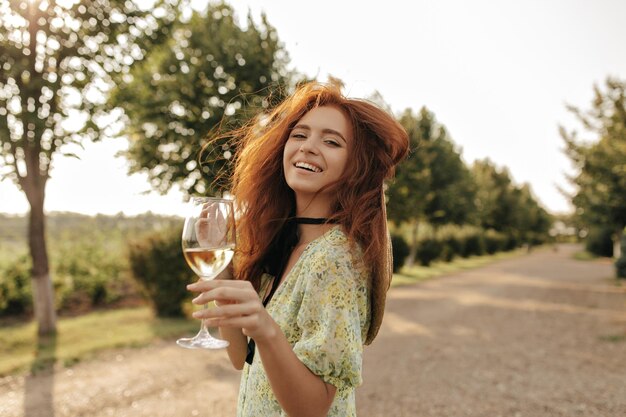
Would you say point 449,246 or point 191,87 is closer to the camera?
point 191,87

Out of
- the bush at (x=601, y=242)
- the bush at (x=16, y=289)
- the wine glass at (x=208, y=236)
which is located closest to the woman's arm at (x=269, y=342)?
the wine glass at (x=208, y=236)

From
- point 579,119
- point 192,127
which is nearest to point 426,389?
point 192,127

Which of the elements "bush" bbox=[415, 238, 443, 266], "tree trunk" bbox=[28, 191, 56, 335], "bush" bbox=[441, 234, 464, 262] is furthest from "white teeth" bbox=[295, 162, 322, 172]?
"bush" bbox=[441, 234, 464, 262]

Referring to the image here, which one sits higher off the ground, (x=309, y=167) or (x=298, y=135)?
(x=298, y=135)

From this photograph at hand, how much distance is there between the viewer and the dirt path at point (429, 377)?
5492 millimetres

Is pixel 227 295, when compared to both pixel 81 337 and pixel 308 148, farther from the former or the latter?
pixel 81 337

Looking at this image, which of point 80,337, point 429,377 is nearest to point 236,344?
point 429,377

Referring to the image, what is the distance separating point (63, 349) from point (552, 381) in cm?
687

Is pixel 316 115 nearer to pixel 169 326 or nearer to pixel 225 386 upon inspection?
pixel 225 386

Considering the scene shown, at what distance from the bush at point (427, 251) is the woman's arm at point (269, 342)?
1004 inches

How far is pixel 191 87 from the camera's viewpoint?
901cm

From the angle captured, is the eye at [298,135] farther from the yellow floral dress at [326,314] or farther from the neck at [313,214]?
the yellow floral dress at [326,314]

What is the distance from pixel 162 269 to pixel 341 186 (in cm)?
871

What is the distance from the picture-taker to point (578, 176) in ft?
64.2
